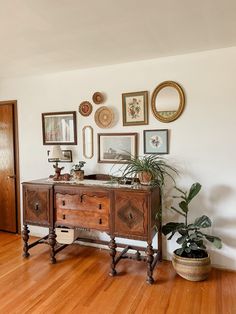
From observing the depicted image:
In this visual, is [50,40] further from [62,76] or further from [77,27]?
[62,76]

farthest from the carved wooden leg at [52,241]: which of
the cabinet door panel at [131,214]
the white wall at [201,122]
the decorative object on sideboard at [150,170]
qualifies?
the decorative object on sideboard at [150,170]

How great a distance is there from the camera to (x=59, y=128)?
3.47m

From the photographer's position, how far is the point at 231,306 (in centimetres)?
210

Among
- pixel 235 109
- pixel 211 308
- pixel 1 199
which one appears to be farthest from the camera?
pixel 1 199

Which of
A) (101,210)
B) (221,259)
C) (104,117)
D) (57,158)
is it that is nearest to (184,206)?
(221,259)

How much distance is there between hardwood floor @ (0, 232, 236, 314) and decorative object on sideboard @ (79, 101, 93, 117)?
1.82 metres

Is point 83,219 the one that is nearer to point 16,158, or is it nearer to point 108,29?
point 16,158

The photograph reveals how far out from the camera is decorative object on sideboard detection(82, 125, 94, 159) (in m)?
3.29

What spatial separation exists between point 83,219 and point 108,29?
1.92m

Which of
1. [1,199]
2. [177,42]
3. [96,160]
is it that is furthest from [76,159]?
[177,42]

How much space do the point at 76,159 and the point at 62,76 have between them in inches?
45.4

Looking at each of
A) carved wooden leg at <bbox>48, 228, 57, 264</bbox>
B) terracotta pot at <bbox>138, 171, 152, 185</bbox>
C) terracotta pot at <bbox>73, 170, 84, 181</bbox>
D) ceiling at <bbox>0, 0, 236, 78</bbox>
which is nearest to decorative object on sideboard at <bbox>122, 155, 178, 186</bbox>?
terracotta pot at <bbox>138, 171, 152, 185</bbox>

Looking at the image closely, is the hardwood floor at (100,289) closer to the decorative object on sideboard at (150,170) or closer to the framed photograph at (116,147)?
the decorative object on sideboard at (150,170)

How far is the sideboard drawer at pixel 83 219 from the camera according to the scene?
2678 mm
